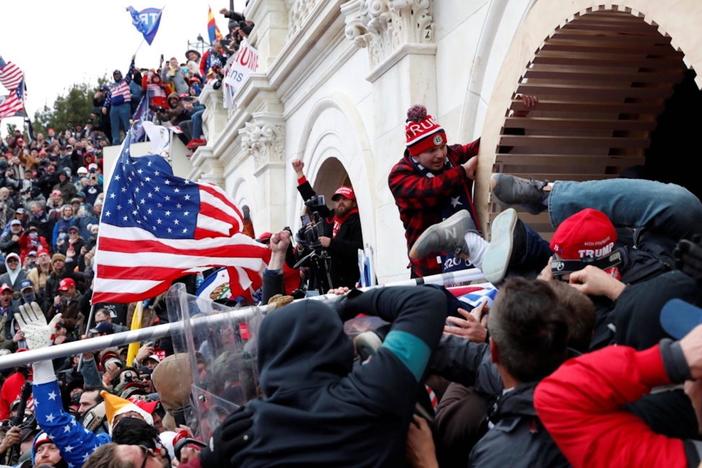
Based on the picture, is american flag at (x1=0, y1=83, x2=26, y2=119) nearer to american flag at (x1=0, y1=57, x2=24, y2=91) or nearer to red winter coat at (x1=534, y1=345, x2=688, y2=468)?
american flag at (x1=0, y1=57, x2=24, y2=91)

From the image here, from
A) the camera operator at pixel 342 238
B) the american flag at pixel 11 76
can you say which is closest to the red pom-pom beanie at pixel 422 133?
the camera operator at pixel 342 238

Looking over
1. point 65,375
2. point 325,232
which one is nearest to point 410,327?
point 325,232

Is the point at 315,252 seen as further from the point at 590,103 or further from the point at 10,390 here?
the point at 10,390

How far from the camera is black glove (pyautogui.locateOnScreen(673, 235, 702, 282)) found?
2.04 metres

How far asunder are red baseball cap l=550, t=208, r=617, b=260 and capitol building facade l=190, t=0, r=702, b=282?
5.10 ft

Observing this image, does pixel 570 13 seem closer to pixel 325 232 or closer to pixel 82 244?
pixel 325 232

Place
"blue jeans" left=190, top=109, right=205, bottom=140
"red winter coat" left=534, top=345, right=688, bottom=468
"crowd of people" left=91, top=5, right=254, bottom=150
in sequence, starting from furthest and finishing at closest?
1. "crowd of people" left=91, top=5, right=254, bottom=150
2. "blue jeans" left=190, top=109, right=205, bottom=140
3. "red winter coat" left=534, top=345, right=688, bottom=468

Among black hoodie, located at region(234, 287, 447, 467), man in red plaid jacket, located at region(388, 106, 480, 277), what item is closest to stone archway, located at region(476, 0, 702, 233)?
man in red plaid jacket, located at region(388, 106, 480, 277)

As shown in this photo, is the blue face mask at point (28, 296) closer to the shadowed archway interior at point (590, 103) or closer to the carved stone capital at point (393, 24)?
the carved stone capital at point (393, 24)

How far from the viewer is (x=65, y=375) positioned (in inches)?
306

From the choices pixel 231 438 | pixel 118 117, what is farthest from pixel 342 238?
pixel 118 117

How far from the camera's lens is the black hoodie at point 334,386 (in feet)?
7.55

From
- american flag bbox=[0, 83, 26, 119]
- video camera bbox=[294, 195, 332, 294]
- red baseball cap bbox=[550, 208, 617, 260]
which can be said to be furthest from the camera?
american flag bbox=[0, 83, 26, 119]

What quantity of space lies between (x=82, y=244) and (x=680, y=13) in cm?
1534
